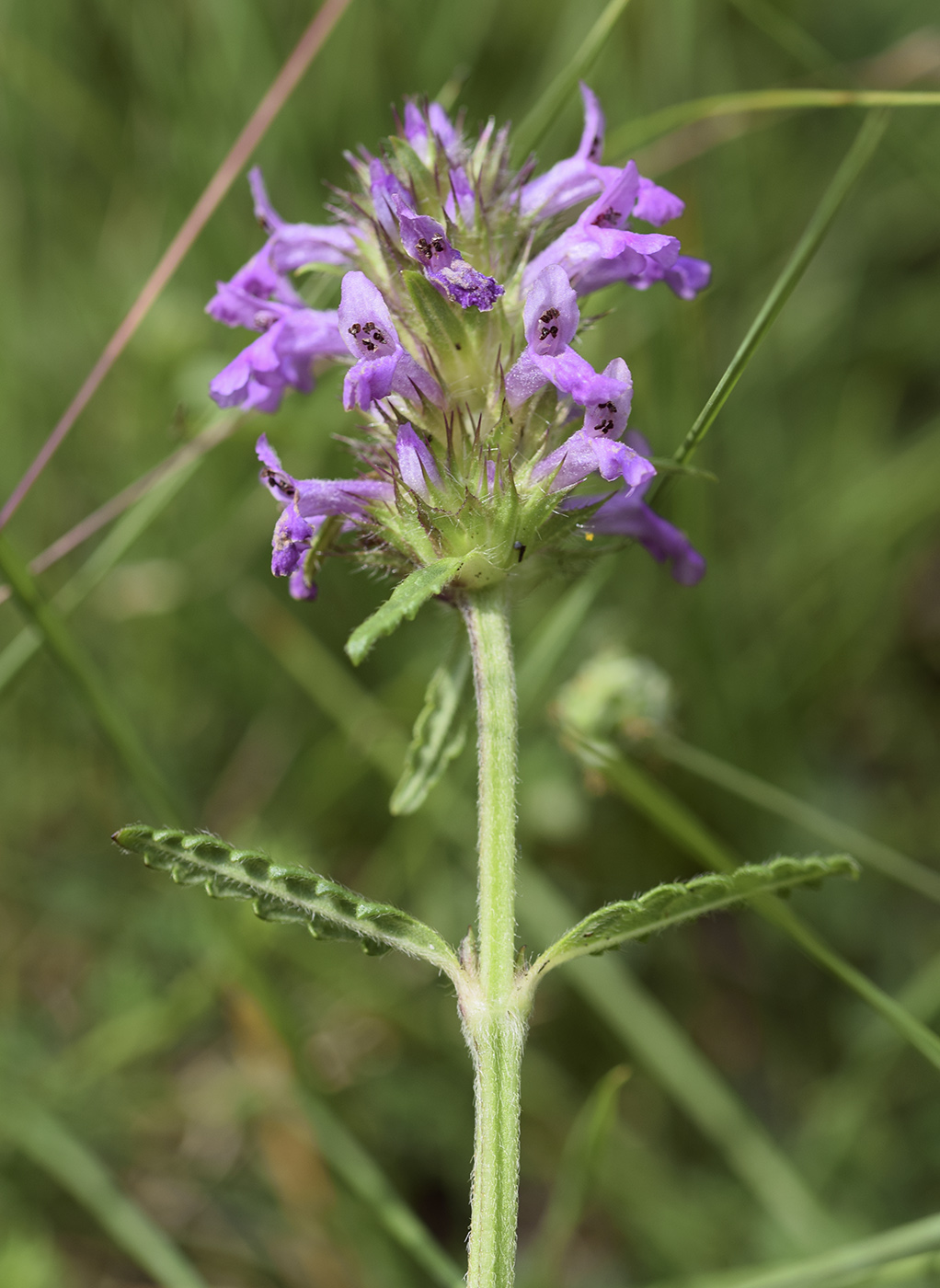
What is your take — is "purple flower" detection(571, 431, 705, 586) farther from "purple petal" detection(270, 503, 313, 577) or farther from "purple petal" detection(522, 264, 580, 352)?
"purple petal" detection(270, 503, 313, 577)

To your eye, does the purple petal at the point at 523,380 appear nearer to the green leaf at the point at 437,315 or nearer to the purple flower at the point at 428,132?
the green leaf at the point at 437,315

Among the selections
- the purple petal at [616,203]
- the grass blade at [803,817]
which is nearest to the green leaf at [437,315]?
the purple petal at [616,203]

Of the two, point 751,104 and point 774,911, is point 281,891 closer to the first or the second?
point 774,911

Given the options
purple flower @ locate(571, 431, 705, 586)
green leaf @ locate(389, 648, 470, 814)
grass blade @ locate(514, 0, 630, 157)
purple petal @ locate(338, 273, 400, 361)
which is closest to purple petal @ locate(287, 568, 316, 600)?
green leaf @ locate(389, 648, 470, 814)

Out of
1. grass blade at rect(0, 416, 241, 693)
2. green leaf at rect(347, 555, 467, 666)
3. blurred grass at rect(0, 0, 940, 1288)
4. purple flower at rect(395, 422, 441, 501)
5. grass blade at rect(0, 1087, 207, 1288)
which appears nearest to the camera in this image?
green leaf at rect(347, 555, 467, 666)

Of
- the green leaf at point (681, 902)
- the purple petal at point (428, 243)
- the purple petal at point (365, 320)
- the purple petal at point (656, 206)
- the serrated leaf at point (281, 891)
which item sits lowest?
the serrated leaf at point (281, 891)

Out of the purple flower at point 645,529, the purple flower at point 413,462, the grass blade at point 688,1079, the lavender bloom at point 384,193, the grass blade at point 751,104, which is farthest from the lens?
the grass blade at point 688,1079
